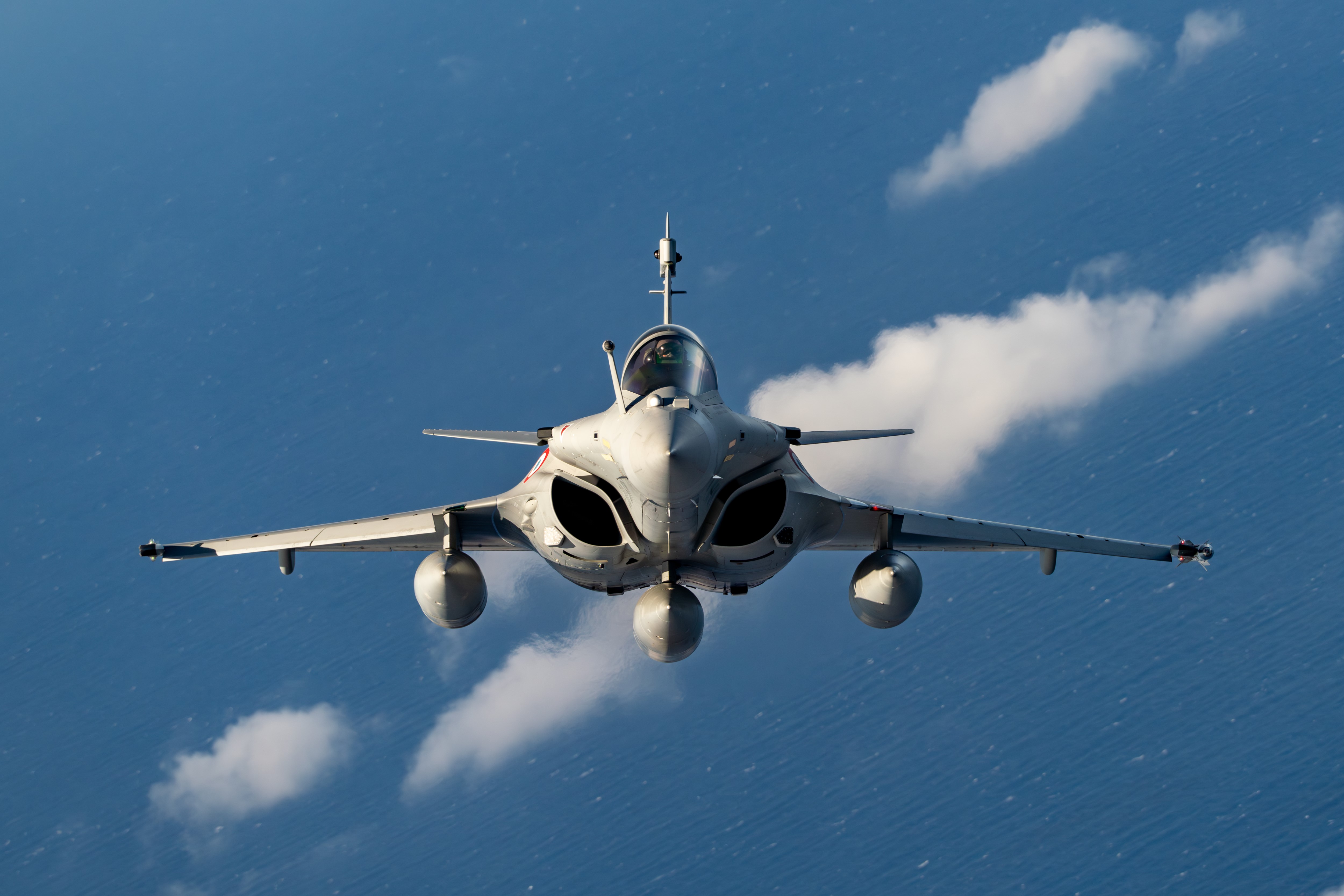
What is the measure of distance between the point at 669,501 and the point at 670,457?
3.21 feet

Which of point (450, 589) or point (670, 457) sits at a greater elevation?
point (450, 589)

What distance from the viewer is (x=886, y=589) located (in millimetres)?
22844

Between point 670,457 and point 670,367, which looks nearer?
point 670,457

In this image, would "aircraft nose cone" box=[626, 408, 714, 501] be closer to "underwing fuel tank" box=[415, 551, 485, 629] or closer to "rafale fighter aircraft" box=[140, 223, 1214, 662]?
"rafale fighter aircraft" box=[140, 223, 1214, 662]

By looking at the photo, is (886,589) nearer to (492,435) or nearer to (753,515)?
(753,515)

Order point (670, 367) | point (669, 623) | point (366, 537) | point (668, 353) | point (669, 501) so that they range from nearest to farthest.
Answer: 1. point (669, 501)
2. point (669, 623)
3. point (670, 367)
4. point (668, 353)
5. point (366, 537)

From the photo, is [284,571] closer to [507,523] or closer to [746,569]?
[507,523]

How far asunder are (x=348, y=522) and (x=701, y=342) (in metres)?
8.42

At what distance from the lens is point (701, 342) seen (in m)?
23.5

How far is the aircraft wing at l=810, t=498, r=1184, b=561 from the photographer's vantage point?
2470 centimetres

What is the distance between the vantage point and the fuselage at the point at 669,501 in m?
20.1

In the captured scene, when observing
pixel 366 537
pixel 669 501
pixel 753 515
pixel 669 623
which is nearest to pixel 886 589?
pixel 753 515

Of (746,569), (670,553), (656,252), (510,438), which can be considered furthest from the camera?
(656,252)

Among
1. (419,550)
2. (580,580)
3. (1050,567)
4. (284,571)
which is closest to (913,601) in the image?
(1050,567)
